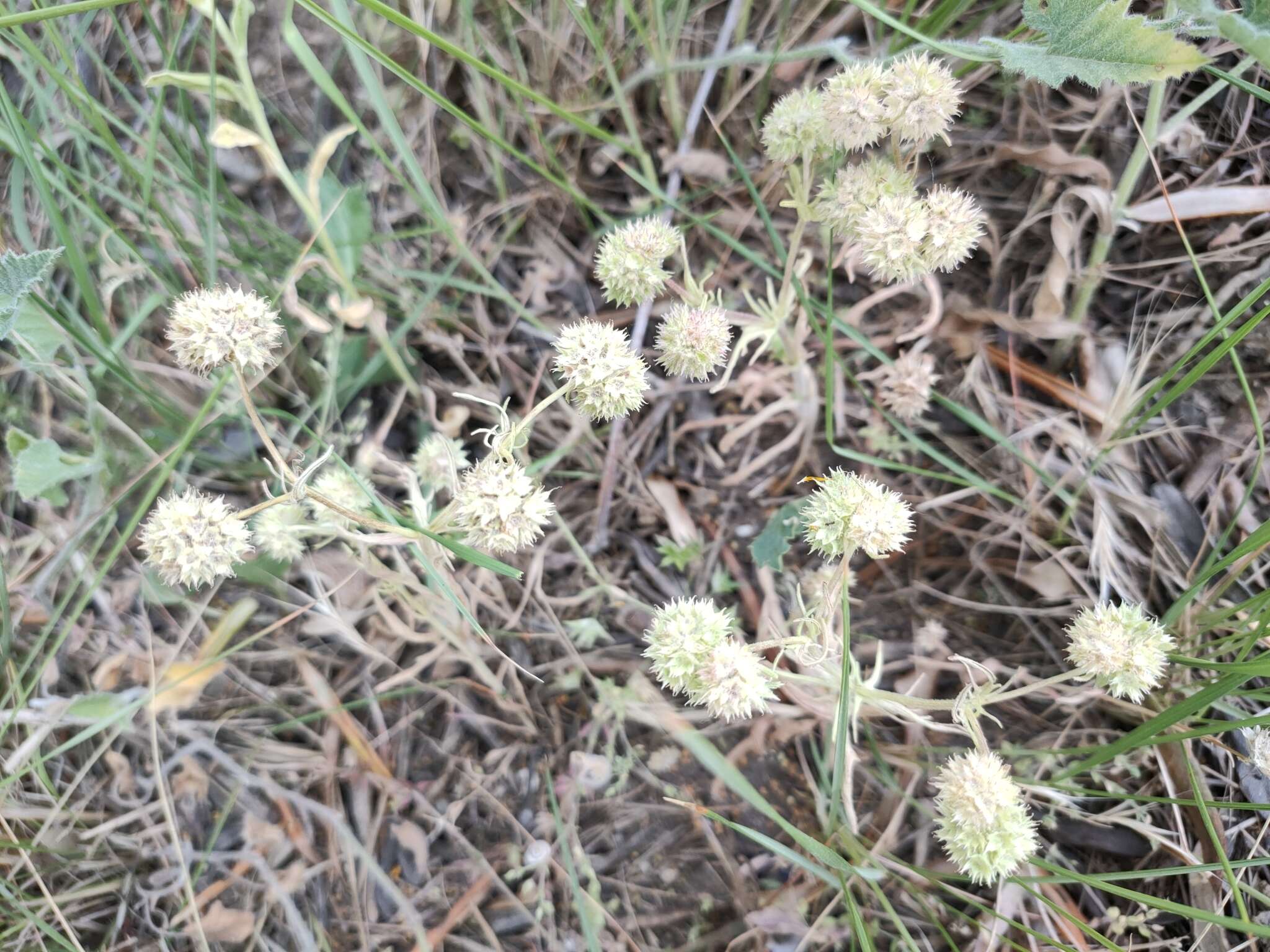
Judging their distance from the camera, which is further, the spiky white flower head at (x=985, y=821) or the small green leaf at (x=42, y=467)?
the small green leaf at (x=42, y=467)

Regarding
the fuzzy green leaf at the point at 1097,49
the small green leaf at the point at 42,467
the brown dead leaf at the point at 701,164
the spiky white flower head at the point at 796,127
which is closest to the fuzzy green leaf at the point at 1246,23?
the fuzzy green leaf at the point at 1097,49

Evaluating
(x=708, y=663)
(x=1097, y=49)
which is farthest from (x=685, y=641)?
(x=1097, y=49)

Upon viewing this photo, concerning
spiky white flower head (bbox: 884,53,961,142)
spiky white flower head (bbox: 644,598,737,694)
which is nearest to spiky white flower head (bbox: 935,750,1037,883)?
spiky white flower head (bbox: 644,598,737,694)

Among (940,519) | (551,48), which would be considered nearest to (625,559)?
(940,519)

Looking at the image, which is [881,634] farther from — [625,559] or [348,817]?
[348,817]

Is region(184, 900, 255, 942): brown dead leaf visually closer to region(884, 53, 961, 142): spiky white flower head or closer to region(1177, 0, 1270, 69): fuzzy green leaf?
region(884, 53, 961, 142): spiky white flower head

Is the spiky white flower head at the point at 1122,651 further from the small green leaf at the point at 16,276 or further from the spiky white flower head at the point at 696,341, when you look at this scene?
the small green leaf at the point at 16,276

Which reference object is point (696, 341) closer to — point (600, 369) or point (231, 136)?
point (600, 369)
